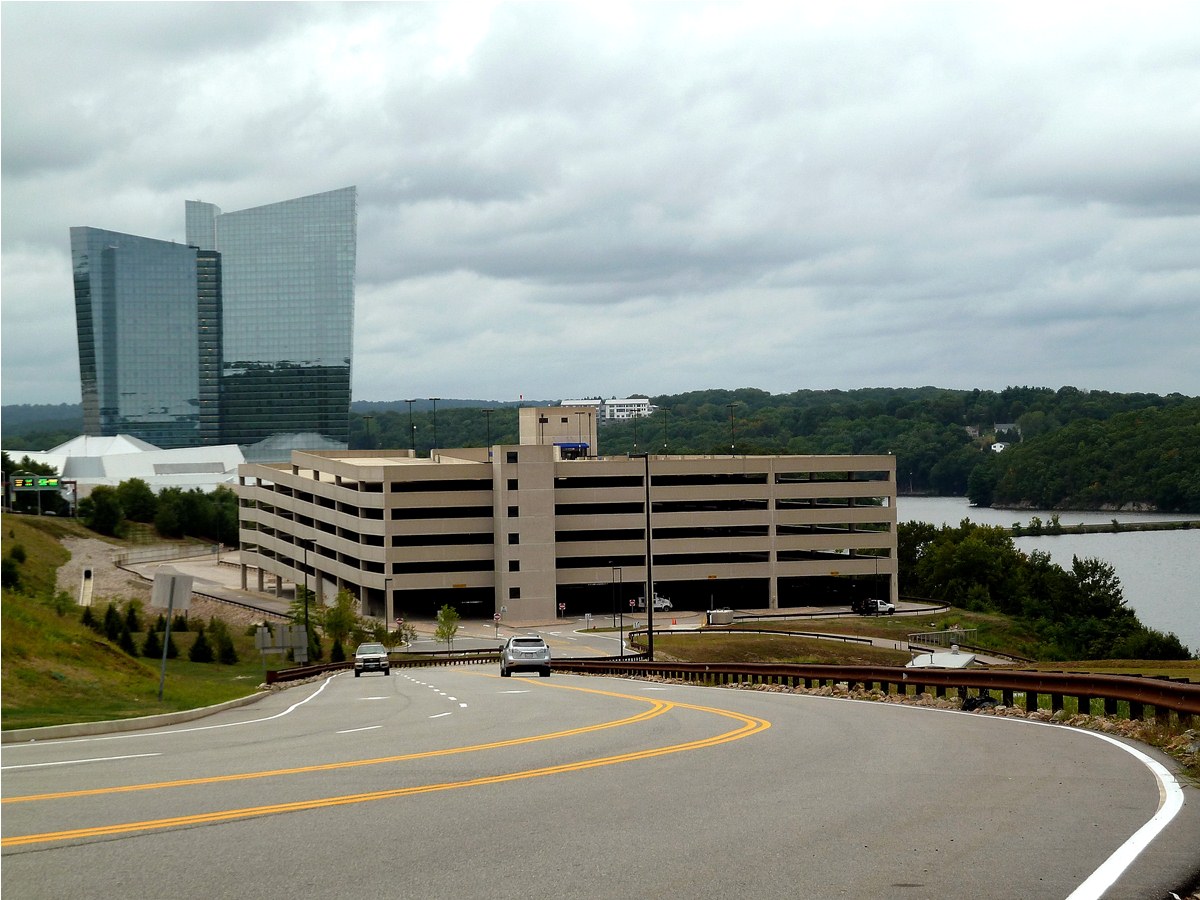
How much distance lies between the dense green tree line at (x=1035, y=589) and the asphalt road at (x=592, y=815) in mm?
88123

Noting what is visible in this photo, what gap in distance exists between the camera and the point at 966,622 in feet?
373

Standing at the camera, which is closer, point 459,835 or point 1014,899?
point 1014,899

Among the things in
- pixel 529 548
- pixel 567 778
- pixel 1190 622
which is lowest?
pixel 1190 622

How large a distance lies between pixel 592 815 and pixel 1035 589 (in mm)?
131340

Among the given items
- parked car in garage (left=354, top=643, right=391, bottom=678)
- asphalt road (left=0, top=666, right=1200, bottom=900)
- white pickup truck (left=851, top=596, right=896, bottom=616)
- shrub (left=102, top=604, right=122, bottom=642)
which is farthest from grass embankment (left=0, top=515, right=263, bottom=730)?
white pickup truck (left=851, top=596, right=896, bottom=616)

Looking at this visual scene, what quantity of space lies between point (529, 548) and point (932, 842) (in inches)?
3917

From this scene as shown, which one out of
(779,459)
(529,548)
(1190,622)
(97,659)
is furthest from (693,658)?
(1190,622)

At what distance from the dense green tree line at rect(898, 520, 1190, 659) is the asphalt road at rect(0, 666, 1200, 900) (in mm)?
88123

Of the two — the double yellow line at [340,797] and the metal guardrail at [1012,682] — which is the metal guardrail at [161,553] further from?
the double yellow line at [340,797]

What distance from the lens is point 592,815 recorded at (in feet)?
34.4

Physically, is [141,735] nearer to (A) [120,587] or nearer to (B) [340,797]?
(B) [340,797]

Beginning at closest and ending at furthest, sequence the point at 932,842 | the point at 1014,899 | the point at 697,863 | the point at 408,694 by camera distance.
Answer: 1. the point at 1014,899
2. the point at 697,863
3. the point at 932,842
4. the point at 408,694

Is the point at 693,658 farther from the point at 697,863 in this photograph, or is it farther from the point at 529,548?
the point at 697,863

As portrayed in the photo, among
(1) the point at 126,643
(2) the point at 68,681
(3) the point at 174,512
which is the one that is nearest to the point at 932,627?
(1) the point at 126,643
